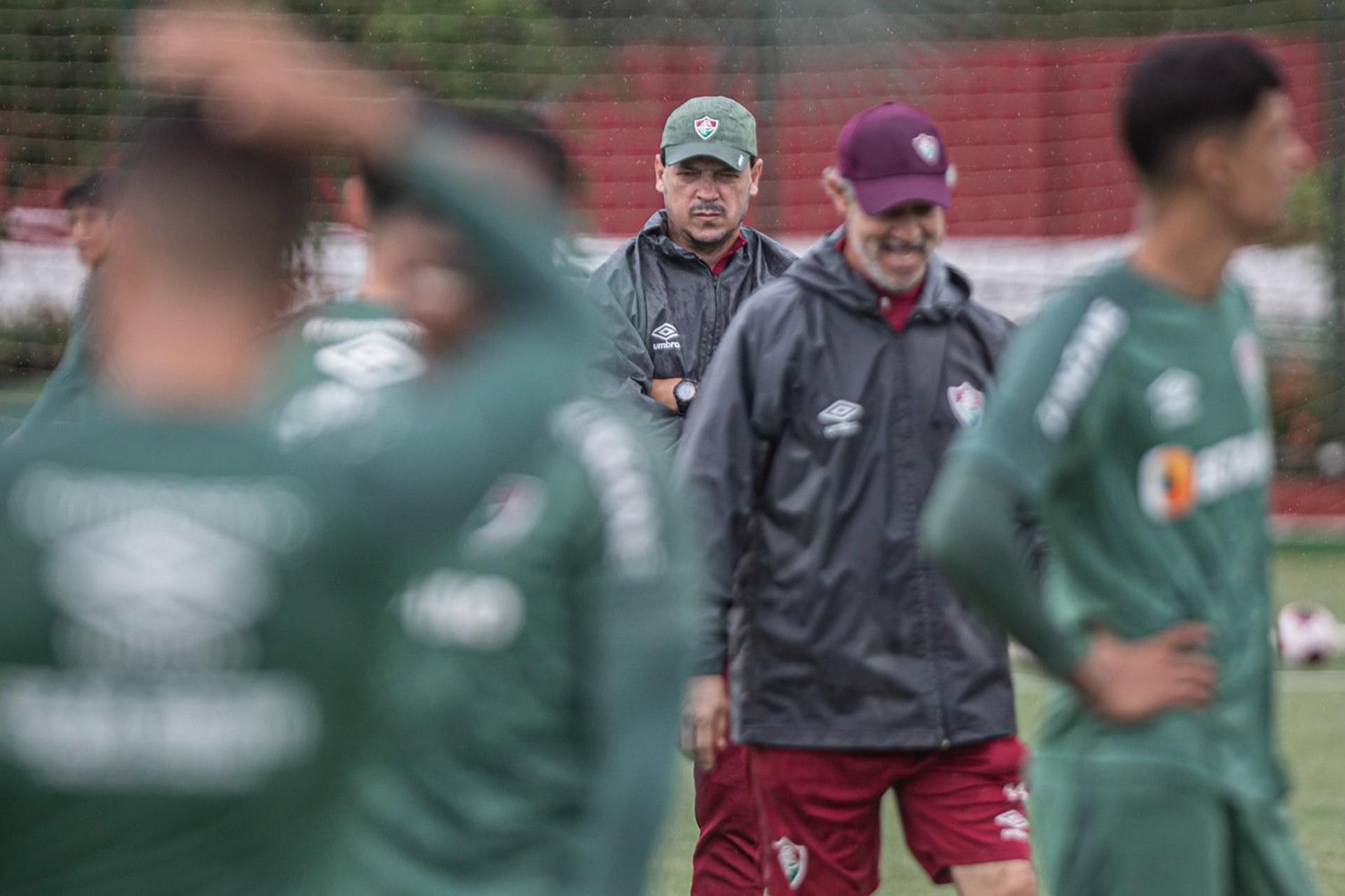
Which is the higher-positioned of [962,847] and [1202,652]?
[1202,652]

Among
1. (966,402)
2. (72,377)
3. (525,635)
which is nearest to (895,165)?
(966,402)

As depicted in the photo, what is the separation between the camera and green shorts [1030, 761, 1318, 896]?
3.39 metres

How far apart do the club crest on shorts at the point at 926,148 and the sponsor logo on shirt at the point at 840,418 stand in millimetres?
585

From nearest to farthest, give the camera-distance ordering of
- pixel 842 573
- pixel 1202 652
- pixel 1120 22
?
1. pixel 1202 652
2. pixel 842 573
3. pixel 1120 22

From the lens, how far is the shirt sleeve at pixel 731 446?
5238 millimetres

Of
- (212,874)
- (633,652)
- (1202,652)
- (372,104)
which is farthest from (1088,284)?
(212,874)

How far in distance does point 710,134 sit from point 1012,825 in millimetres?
2496

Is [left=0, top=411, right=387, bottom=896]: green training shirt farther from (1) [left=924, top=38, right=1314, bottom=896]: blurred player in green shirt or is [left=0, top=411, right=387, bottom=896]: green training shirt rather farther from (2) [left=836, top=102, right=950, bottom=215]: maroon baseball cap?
(2) [left=836, top=102, right=950, bottom=215]: maroon baseball cap

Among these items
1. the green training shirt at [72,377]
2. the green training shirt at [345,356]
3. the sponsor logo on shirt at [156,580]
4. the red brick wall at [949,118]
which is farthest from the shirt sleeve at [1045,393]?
the red brick wall at [949,118]

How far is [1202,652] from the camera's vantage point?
344 centimetres

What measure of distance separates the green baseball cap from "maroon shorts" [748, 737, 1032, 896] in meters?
2.16

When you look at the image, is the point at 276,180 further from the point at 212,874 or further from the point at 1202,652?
the point at 1202,652

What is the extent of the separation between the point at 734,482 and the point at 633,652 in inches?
96.5

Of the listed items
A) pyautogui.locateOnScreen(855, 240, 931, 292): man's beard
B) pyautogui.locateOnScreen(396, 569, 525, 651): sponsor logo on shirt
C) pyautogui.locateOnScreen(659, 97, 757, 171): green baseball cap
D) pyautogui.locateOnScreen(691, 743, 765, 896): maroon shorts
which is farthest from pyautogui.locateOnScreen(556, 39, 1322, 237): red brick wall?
pyautogui.locateOnScreen(396, 569, 525, 651): sponsor logo on shirt
